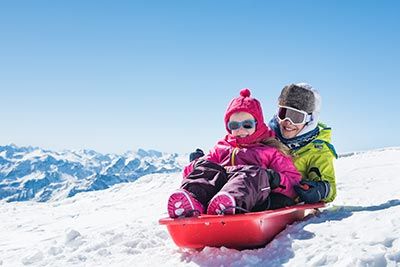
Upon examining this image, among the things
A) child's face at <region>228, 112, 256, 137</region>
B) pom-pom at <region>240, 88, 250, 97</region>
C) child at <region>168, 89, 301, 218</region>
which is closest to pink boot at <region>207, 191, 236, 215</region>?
child at <region>168, 89, 301, 218</region>

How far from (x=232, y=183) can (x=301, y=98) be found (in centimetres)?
203

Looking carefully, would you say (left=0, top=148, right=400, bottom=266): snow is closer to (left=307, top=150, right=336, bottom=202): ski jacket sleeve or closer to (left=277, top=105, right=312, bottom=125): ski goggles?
(left=307, top=150, right=336, bottom=202): ski jacket sleeve

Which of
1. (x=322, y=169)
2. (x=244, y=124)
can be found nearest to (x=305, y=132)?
(x=322, y=169)

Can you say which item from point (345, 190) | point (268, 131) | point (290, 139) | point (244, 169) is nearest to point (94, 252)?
point (244, 169)

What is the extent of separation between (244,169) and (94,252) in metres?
1.84

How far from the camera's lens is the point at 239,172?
3.53 meters

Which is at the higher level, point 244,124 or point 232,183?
point 244,124

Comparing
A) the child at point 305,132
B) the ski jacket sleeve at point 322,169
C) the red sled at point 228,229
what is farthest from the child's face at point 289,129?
the red sled at point 228,229

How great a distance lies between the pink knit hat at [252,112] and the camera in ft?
13.7

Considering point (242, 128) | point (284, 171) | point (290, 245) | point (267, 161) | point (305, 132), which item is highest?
point (242, 128)

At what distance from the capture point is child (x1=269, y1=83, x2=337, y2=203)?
4.75 m

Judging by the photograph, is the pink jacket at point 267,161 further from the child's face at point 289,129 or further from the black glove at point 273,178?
the child's face at point 289,129

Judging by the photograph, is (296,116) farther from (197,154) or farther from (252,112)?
(197,154)

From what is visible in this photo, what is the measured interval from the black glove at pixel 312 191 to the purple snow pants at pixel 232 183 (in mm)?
568
